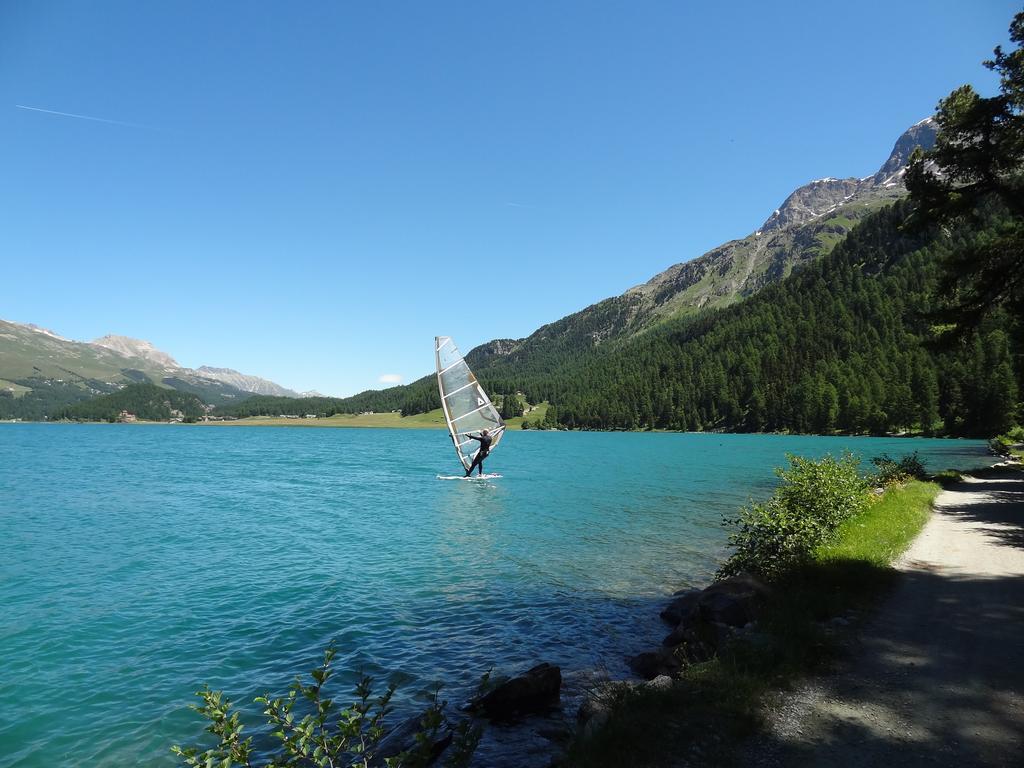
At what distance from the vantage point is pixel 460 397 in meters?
51.2

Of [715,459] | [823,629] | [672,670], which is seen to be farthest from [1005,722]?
[715,459]

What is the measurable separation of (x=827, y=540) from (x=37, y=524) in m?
45.0

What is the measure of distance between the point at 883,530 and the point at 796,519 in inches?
140

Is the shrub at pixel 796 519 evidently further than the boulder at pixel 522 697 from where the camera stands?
Yes

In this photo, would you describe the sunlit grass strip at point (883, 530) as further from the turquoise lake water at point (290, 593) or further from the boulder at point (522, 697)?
the boulder at point (522, 697)

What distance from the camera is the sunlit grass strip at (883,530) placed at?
16.1 metres

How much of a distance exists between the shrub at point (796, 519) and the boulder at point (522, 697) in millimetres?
7904

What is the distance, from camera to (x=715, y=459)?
89.4 metres

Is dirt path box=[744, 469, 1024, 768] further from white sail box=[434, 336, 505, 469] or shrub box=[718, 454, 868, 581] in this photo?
white sail box=[434, 336, 505, 469]

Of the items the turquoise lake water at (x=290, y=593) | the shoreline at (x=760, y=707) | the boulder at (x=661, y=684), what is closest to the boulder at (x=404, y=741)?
the turquoise lake water at (x=290, y=593)

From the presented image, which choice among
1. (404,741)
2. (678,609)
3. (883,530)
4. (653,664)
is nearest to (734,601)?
(653,664)

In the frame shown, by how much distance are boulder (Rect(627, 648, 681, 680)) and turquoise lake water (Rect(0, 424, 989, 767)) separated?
1.63 ft

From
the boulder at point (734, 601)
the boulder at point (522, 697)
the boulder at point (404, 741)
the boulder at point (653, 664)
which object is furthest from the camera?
the boulder at point (734, 601)

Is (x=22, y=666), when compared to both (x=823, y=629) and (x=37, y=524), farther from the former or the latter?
(x=37, y=524)
